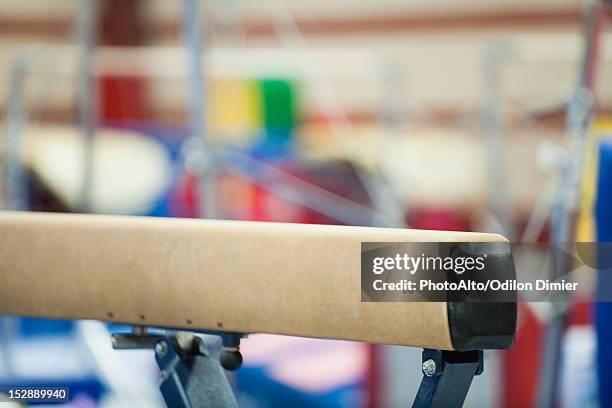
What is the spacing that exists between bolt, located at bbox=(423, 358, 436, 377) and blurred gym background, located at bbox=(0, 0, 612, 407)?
2.97ft

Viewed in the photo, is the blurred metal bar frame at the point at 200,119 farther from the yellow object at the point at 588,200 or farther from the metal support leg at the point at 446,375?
the metal support leg at the point at 446,375

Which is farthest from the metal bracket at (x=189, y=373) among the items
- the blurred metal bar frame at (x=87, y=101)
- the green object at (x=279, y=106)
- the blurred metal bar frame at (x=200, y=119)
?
the green object at (x=279, y=106)

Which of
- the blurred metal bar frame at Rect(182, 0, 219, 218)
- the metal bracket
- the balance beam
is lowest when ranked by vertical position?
the metal bracket

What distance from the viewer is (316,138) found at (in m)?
5.91

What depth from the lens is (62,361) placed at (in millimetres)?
2863


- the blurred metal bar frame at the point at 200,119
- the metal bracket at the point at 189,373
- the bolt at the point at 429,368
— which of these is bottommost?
the metal bracket at the point at 189,373

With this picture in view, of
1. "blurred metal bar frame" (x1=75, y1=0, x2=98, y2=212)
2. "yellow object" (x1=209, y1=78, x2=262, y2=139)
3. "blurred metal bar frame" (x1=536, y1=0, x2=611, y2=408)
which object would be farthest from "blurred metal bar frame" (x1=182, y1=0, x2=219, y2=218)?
"yellow object" (x1=209, y1=78, x2=262, y2=139)

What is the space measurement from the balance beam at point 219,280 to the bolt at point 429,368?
0.05 metres

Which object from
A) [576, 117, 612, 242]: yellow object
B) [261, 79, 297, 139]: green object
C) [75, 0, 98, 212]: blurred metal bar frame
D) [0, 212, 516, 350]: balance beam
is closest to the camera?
[0, 212, 516, 350]: balance beam

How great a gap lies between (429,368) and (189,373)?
380 mm

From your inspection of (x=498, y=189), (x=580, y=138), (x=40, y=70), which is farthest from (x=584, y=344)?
(x=40, y=70)

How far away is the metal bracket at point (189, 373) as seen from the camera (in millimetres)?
1385

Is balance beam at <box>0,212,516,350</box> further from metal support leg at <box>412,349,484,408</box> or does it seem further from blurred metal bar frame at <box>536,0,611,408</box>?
blurred metal bar frame at <box>536,0,611,408</box>

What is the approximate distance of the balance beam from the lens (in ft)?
3.72
